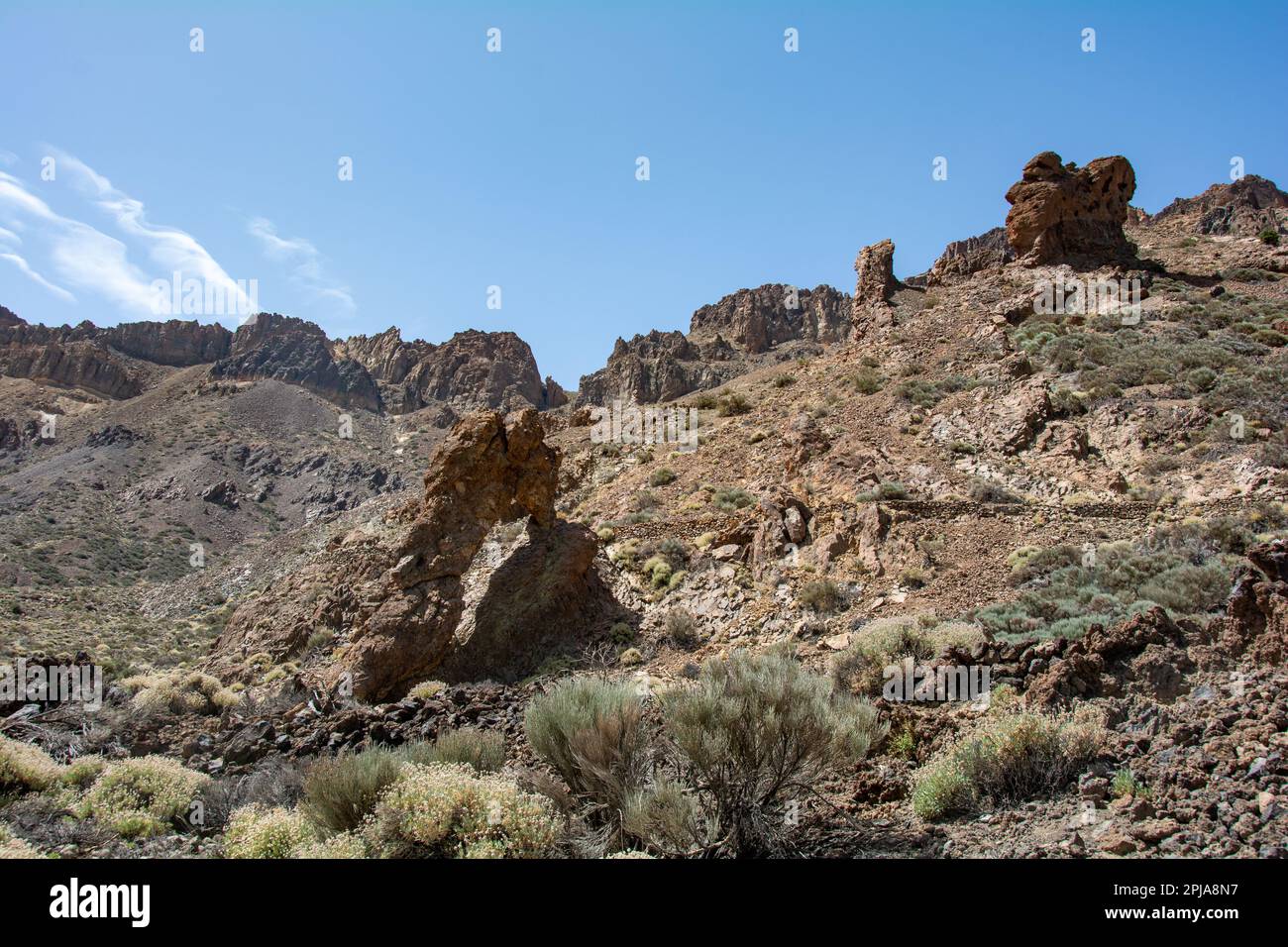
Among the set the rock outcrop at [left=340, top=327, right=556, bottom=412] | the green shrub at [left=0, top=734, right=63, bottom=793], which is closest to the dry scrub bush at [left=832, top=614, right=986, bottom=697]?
the green shrub at [left=0, top=734, right=63, bottom=793]

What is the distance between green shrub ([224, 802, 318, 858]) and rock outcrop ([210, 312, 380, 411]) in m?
80.7

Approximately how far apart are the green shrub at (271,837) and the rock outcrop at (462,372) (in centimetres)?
7781

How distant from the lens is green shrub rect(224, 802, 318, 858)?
16.0 feet

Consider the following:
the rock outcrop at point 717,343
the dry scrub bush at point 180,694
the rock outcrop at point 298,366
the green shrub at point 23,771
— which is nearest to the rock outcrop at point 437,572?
the dry scrub bush at point 180,694

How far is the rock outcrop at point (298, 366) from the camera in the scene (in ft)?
254

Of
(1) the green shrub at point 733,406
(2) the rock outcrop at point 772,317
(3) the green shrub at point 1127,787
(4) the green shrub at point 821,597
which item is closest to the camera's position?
(3) the green shrub at point 1127,787

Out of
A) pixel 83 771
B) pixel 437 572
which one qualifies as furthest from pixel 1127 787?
pixel 437 572

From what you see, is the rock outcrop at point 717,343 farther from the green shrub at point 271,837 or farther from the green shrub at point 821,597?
the green shrub at point 271,837

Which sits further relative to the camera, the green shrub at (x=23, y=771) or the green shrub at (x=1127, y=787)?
the green shrub at (x=23, y=771)

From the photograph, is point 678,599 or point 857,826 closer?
point 857,826
